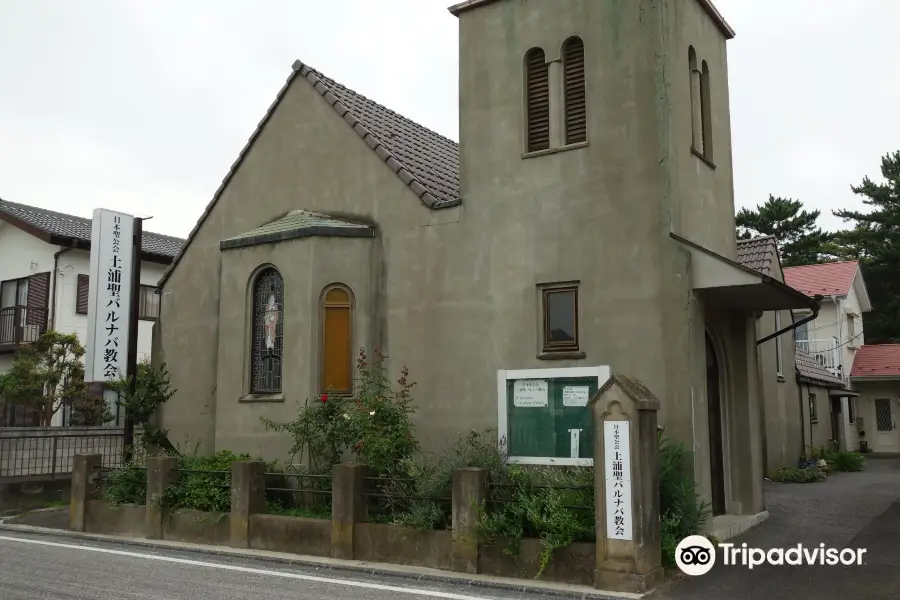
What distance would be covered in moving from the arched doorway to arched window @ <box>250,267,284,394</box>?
7.46 m

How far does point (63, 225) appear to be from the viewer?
2925 centimetres

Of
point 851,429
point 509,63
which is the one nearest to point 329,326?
point 509,63

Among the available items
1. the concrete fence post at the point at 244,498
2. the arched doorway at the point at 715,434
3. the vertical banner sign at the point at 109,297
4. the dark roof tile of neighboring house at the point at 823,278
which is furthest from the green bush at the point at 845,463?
the vertical banner sign at the point at 109,297

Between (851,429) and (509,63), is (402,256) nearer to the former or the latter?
(509,63)

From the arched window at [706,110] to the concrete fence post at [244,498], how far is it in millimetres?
9085

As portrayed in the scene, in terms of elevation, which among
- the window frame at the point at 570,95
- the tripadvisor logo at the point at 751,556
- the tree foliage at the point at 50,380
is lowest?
the tripadvisor logo at the point at 751,556

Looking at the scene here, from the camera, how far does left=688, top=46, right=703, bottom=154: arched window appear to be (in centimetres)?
1341

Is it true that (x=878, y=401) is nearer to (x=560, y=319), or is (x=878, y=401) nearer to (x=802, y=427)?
(x=802, y=427)

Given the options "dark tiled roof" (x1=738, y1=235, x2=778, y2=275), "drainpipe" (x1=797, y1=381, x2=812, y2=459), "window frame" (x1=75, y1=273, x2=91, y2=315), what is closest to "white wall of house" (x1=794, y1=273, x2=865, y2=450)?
"drainpipe" (x1=797, y1=381, x2=812, y2=459)

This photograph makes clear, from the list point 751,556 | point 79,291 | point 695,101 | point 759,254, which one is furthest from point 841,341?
point 79,291

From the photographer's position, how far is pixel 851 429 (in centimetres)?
3516

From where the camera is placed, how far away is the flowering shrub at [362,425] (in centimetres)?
1230

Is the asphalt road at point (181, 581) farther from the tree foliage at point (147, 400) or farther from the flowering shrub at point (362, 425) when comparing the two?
the tree foliage at point (147, 400)

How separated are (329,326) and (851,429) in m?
28.8
